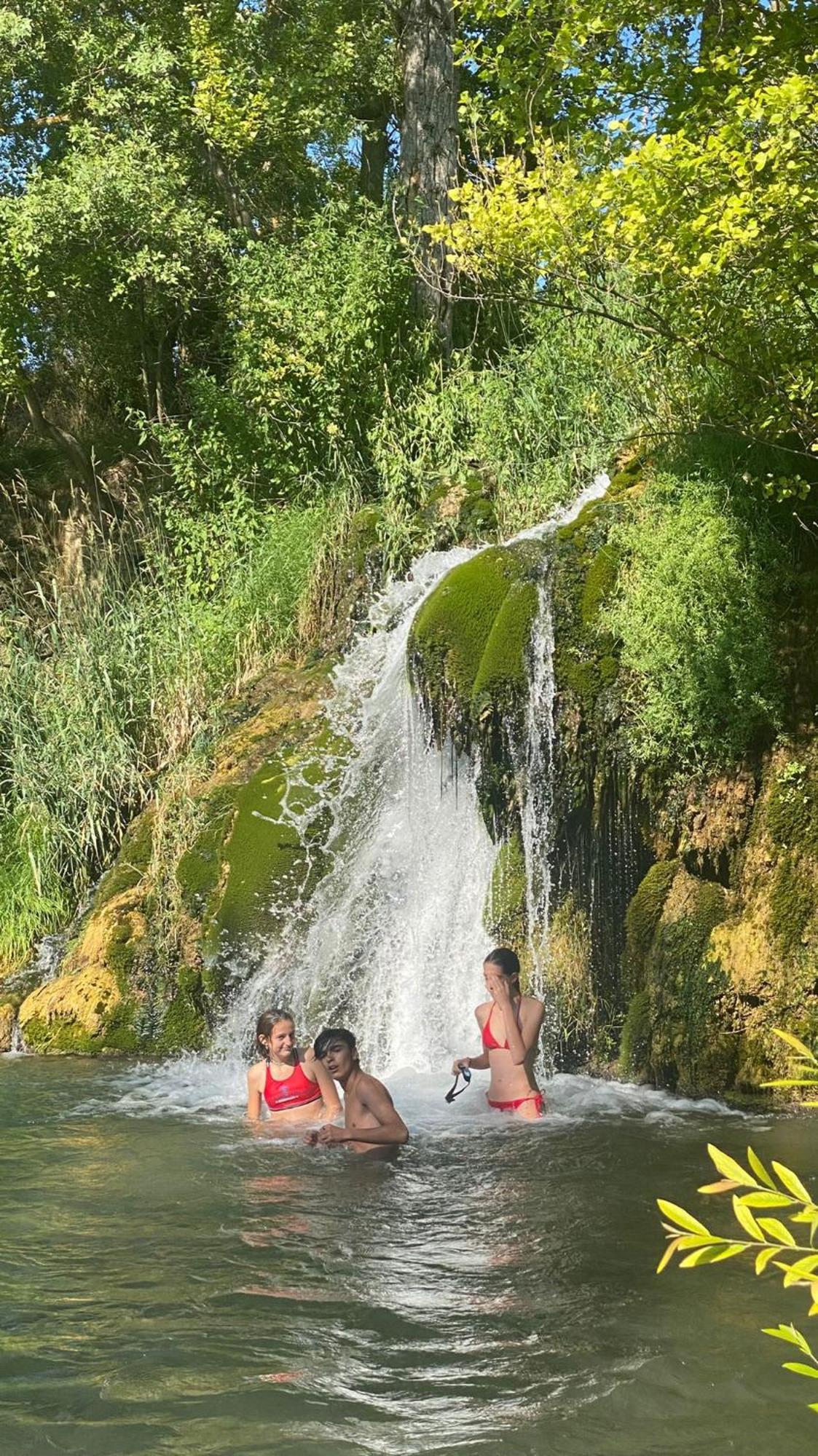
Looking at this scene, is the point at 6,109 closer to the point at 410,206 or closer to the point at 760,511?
the point at 410,206

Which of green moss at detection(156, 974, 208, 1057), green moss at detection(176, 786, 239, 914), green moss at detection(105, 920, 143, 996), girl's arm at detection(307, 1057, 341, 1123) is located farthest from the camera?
green moss at detection(176, 786, 239, 914)

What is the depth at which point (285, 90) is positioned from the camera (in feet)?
52.8

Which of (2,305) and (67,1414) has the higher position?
(2,305)

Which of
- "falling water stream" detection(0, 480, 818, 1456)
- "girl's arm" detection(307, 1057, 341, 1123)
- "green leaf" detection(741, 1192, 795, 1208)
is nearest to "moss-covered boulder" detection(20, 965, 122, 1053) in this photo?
"falling water stream" detection(0, 480, 818, 1456)

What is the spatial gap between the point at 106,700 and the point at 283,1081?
5210 mm

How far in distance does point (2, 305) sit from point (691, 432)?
9346 mm

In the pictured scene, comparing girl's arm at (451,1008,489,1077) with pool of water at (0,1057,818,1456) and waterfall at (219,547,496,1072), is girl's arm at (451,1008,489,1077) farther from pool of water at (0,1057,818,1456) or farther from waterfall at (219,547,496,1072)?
waterfall at (219,547,496,1072)

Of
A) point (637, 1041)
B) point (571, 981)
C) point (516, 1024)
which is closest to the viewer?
point (516, 1024)

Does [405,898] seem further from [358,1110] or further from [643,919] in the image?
[358,1110]

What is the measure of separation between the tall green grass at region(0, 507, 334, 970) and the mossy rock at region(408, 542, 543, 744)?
9.76 feet

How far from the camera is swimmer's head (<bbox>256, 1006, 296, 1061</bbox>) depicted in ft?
24.6

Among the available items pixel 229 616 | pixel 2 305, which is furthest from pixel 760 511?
pixel 2 305

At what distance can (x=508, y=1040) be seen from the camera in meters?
7.31

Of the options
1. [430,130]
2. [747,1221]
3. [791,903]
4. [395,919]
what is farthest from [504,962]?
[430,130]
